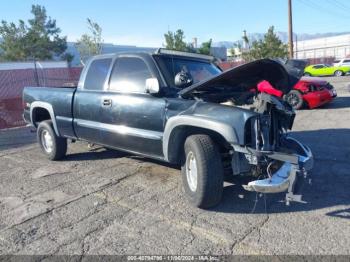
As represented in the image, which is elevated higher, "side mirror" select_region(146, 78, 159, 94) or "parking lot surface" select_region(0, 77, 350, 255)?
"side mirror" select_region(146, 78, 159, 94)

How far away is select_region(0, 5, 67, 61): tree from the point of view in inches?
1810

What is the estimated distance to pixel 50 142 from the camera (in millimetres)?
7008

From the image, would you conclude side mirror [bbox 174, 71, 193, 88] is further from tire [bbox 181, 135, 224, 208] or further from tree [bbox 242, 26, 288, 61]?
tree [bbox 242, 26, 288, 61]

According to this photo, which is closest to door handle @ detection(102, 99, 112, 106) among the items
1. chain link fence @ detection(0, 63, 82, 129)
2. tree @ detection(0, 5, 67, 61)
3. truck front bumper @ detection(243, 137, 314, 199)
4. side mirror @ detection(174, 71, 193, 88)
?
side mirror @ detection(174, 71, 193, 88)

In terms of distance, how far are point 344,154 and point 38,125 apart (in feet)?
18.5

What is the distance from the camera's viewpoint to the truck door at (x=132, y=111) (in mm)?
4887

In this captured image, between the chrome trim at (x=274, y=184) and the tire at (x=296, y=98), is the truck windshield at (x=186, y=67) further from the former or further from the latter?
the tire at (x=296, y=98)

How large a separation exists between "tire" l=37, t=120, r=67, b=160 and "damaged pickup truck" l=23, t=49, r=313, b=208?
8.8 inches

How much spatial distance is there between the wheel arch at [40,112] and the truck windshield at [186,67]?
2.55 metres

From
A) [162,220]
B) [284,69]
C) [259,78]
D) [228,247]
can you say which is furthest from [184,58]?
[228,247]

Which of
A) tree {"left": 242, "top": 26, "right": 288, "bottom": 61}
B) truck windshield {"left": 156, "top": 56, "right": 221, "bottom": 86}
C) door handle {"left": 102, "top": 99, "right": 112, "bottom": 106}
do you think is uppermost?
tree {"left": 242, "top": 26, "right": 288, "bottom": 61}

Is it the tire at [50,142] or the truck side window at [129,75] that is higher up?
the truck side window at [129,75]

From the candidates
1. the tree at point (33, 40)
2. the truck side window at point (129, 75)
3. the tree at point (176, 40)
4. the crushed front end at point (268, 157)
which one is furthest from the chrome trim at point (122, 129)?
the tree at point (33, 40)

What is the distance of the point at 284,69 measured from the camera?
452 cm
